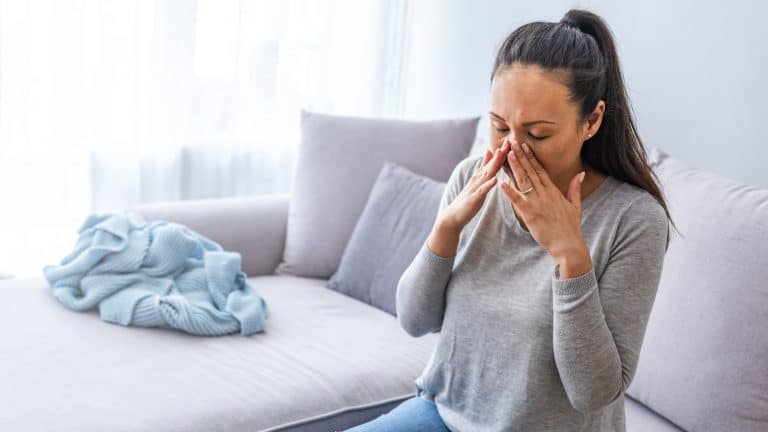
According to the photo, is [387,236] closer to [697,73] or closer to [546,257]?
[697,73]

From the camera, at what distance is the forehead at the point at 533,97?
1.31 m

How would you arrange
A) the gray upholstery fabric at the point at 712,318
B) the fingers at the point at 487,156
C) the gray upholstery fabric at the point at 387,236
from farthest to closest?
the gray upholstery fabric at the point at 387,236
the gray upholstery fabric at the point at 712,318
the fingers at the point at 487,156

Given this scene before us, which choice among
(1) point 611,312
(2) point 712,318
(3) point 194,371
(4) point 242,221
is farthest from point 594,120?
(4) point 242,221

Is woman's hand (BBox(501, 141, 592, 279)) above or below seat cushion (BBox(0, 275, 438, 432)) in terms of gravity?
above

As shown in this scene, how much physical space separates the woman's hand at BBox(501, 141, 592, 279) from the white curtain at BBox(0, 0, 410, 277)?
164 centimetres

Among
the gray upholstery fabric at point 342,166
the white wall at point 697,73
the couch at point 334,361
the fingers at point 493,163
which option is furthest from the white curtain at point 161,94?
the fingers at point 493,163

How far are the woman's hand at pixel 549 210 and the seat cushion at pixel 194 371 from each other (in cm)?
71

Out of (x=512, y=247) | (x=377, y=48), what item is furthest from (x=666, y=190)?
(x=377, y=48)

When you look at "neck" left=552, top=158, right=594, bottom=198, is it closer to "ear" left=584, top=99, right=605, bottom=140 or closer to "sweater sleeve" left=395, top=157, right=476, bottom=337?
"ear" left=584, top=99, right=605, bottom=140


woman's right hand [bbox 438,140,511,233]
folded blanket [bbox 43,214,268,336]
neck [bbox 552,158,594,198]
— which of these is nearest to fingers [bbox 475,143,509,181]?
woman's right hand [bbox 438,140,511,233]

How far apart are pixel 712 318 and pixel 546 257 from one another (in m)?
0.49

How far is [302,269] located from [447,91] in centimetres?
96

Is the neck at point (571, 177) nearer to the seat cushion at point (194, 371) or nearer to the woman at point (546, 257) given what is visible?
the woman at point (546, 257)

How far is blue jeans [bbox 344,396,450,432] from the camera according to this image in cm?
150
